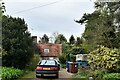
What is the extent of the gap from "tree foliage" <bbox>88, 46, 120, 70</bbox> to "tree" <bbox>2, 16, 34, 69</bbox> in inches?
266

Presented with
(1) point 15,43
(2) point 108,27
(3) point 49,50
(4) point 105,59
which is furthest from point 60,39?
(4) point 105,59

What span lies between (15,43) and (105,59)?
869cm

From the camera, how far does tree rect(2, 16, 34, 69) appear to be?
84.3ft

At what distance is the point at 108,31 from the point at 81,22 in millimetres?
9062

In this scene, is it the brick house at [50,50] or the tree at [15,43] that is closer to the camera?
the tree at [15,43]

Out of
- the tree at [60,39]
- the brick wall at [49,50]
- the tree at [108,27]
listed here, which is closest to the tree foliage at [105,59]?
the tree at [108,27]

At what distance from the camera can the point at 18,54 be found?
84.9ft

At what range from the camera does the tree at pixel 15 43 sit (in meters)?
25.7

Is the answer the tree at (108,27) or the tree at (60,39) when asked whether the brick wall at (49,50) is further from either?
the tree at (108,27)

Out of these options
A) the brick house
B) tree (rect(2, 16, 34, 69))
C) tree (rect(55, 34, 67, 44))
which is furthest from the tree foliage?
tree (rect(55, 34, 67, 44))

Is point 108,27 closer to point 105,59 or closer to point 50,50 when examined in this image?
point 105,59

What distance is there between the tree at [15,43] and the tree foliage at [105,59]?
675cm

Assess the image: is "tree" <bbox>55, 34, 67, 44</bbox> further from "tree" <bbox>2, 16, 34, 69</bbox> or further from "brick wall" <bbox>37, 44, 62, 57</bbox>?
"tree" <bbox>2, 16, 34, 69</bbox>

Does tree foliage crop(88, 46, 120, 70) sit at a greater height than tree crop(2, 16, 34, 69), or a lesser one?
lesser
